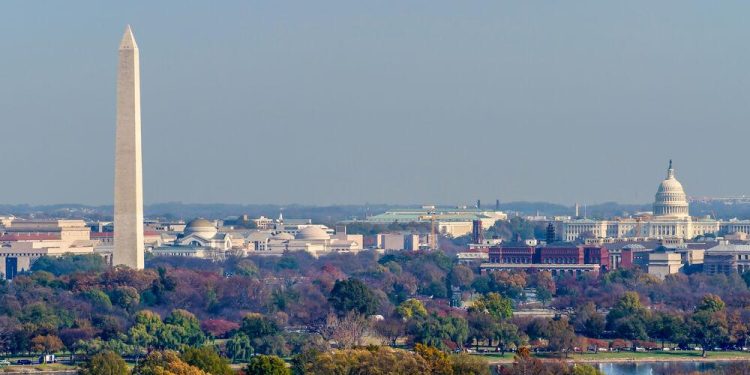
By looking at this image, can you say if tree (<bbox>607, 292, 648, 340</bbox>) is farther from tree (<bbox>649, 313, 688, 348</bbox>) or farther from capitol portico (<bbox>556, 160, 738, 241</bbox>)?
capitol portico (<bbox>556, 160, 738, 241</bbox>)

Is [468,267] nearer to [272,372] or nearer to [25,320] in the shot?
[25,320]

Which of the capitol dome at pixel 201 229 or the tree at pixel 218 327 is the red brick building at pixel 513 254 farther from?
the tree at pixel 218 327

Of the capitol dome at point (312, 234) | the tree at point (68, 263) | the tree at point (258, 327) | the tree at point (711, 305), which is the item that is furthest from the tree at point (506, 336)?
the capitol dome at point (312, 234)

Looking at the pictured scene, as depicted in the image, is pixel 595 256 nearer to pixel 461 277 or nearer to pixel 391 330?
pixel 461 277

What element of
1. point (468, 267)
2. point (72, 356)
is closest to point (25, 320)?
point (72, 356)

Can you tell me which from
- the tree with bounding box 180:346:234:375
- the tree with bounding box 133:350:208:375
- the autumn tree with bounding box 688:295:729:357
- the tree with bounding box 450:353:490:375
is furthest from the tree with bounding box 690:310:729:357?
the tree with bounding box 133:350:208:375

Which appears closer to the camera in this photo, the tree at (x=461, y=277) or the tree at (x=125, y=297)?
the tree at (x=125, y=297)

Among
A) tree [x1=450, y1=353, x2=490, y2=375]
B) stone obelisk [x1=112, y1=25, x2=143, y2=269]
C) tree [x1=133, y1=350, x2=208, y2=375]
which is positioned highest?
stone obelisk [x1=112, y1=25, x2=143, y2=269]
